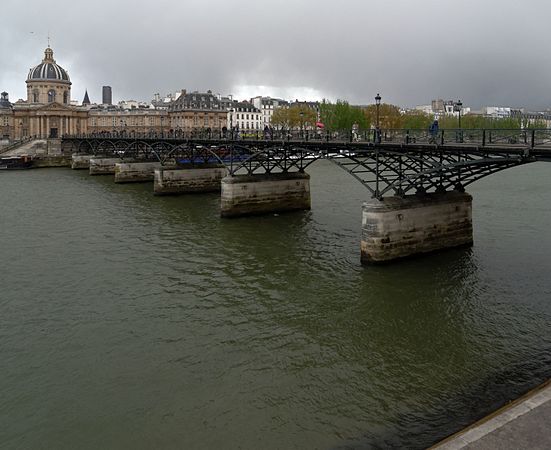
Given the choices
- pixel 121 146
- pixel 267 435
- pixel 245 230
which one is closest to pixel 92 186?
pixel 121 146

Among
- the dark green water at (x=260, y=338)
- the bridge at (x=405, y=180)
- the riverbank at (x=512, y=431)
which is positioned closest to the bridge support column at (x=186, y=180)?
the bridge at (x=405, y=180)

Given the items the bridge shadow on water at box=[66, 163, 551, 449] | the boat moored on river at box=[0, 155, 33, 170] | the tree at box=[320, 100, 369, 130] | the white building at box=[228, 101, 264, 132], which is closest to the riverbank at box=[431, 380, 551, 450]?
the bridge shadow on water at box=[66, 163, 551, 449]

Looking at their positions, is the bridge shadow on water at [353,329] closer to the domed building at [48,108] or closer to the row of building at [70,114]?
the row of building at [70,114]

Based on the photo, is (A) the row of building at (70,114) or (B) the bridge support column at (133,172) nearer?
(B) the bridge support column at (133,172)

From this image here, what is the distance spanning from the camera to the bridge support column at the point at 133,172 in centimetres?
5650

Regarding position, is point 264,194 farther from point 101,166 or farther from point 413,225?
point 101,166

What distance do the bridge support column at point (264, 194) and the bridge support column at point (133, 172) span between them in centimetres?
2429

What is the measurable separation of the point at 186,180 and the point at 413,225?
27.5m

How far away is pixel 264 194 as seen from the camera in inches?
1394

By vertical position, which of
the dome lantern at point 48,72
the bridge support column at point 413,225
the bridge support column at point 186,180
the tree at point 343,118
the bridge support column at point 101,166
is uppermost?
the dome lantern at point 48,72

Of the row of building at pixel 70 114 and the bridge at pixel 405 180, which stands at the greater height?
the row of building at pixel 70 114

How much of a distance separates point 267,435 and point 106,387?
409cm

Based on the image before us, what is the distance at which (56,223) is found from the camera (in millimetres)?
33625

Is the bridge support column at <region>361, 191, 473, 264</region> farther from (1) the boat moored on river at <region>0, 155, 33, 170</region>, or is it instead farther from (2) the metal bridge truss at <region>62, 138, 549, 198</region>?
(1) the boat moored on river at <region>0, 155, 33, 170</region>
